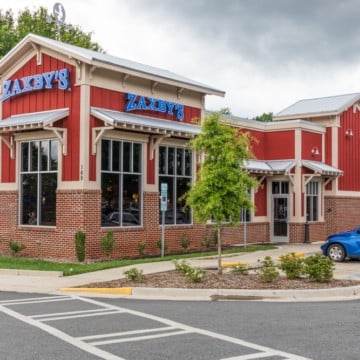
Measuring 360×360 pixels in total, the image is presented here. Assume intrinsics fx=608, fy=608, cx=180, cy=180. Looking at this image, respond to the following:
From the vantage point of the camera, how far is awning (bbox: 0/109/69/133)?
19875 millimetres

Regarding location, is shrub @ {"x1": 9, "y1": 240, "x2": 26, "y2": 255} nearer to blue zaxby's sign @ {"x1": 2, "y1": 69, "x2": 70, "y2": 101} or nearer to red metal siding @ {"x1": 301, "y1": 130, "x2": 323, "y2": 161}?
blue zaxby's sign @ {"x1": 2, "y1": 69, "x2": 70, "y2": 101}

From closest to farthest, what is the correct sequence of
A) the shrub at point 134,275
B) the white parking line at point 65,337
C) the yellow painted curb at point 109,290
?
the white parking line at point 65,337 → the yellow painted curb at point 109,290 → the shrub at point 134,275

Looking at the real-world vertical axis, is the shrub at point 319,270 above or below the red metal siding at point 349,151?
below

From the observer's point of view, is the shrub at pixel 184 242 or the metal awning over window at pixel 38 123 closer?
the metal awning over window at pixel 38 123

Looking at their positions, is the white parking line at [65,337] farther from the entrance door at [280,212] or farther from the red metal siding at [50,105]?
the entrance door at [280,212]

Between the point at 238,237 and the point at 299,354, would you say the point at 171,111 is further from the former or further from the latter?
the point at 299,354

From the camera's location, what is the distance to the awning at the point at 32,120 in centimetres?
1988

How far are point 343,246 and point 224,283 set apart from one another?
7.58 metres

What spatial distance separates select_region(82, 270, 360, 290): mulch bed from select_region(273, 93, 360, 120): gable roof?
1731 centimetres

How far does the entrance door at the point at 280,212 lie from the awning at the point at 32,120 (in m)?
12.7

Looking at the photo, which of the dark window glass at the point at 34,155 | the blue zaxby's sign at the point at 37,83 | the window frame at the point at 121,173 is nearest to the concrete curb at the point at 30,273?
the window frame at the point at 121,173

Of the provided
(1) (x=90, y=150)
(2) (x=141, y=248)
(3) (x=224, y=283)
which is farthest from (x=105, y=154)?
(3) (x=224, y=283)

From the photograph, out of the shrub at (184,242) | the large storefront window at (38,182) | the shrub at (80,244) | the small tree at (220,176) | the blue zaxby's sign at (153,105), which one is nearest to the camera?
the small tree at (220,176)

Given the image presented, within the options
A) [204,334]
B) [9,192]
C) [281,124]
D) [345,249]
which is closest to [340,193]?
[281,124]
